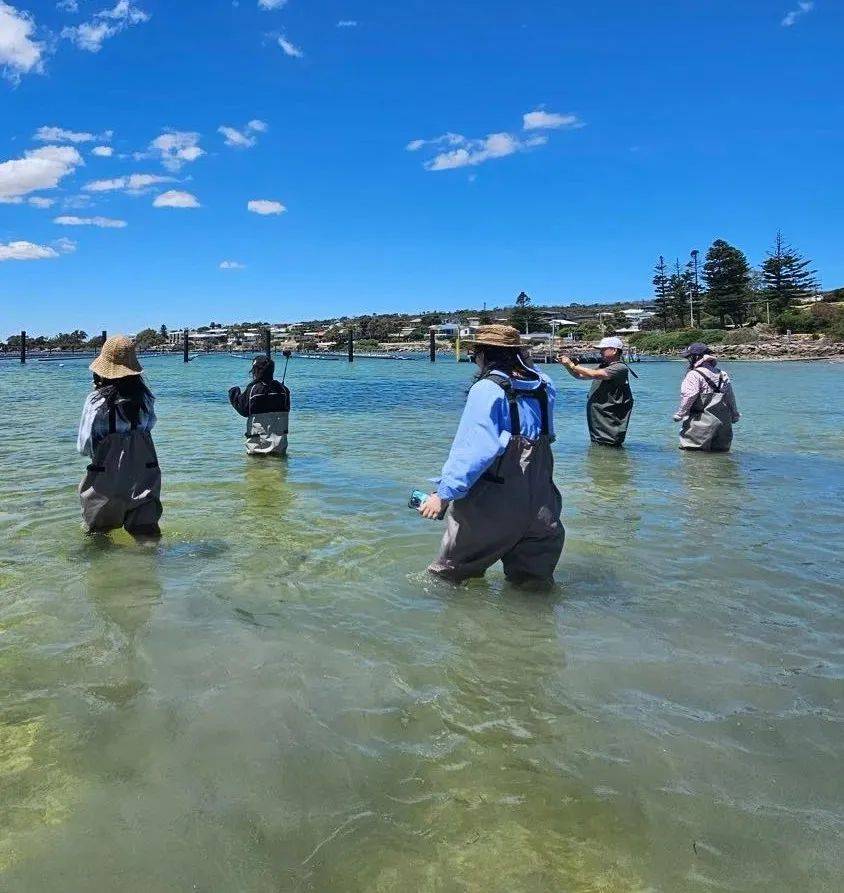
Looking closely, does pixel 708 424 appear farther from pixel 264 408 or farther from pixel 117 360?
pixel 117 360

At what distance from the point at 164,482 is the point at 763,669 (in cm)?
785

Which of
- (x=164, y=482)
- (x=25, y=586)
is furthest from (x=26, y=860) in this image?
(x=164, y=482)

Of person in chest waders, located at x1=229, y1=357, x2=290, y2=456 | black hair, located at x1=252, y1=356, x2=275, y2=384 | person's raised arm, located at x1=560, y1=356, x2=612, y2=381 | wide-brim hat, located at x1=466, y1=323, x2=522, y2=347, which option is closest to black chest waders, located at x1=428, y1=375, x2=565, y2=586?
wide-brim hat, located at x1=466, y1=323, x2=522, y2=347

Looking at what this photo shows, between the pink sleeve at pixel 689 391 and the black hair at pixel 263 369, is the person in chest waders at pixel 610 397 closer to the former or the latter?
the pink sleeve at pixel 689 391

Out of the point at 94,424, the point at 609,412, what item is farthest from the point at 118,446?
the point at 609,412

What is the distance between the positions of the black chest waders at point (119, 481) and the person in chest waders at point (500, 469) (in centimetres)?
273

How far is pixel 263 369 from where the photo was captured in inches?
400

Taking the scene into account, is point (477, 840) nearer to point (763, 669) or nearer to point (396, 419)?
point (763, 669)

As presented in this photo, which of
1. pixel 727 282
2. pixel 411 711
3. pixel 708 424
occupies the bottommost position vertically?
pixel 411 711

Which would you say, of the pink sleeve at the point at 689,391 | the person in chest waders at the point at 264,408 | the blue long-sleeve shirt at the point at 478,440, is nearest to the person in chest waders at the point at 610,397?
the pink sleeve at the point at 689,391

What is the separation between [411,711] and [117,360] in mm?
3841

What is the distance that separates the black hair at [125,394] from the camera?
5527mm

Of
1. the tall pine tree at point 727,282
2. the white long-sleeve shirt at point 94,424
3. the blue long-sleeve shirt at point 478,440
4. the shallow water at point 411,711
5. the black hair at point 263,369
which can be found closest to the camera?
the shallow water at point 411,711

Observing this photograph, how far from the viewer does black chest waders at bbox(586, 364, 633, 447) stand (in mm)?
12117
